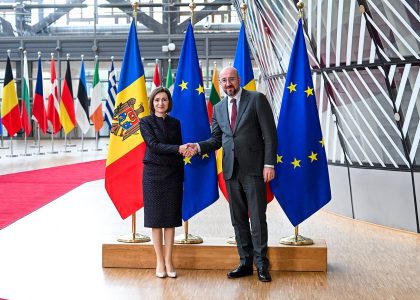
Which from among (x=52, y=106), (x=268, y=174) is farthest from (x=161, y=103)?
(x=52, y=106)

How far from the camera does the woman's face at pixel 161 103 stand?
637 cm

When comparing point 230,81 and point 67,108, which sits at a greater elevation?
point 67,108

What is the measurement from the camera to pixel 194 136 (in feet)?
22.7

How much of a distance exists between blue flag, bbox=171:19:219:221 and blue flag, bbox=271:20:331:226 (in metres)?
0.68

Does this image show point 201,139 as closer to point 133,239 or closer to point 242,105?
point 242,105

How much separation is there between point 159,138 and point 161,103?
0.33 meters

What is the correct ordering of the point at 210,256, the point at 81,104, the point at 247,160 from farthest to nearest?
the point at 81,104
the point at 210,256
the point at 247,160

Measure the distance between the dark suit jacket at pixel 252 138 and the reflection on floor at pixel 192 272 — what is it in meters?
1.10

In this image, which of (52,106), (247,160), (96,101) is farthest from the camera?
(96,101)

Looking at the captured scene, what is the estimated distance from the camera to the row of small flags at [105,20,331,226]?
6.84m

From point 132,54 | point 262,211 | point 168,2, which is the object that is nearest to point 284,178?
point 262,211

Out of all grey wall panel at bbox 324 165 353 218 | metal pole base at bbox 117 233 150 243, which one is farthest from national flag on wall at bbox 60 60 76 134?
metal pole base at bbox 117 233 150 243

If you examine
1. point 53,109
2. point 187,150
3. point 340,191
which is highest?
point 53,109

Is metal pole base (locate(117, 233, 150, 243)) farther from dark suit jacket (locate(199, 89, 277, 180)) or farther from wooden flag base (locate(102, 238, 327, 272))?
dark suit jacket (locate(199, 89, 277, 180))
